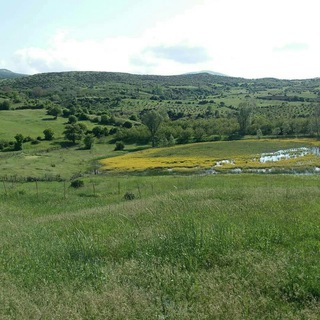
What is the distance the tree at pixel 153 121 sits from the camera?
343 feet

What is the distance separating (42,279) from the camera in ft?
25.5

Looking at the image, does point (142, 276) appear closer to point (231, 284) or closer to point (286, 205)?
point (231, 284)

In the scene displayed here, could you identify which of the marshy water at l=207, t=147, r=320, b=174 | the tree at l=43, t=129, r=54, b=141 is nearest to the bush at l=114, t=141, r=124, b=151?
the tree at l=43, t=129, r=54, b=141

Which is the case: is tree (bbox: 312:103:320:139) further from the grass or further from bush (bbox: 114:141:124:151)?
bush (bbox: 114:141:124:151)

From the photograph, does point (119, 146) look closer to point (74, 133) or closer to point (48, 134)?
point (74, 133)

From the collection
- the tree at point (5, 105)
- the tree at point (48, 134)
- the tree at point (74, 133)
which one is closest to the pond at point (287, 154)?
the tree at point (74, 133)

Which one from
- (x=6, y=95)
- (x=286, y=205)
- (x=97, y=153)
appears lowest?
(x=97, y=153)

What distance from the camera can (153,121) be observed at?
105125mm

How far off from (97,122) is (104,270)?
4961 inches

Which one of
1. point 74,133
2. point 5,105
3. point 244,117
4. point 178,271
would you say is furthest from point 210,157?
point 5,105

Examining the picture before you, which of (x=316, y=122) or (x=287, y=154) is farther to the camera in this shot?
(x=316, y=122)

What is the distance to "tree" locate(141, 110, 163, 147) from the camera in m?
105

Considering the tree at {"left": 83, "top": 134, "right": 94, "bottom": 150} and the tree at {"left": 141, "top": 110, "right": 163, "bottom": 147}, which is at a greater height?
the tree at {"left": 141, "top": 110, "right": 163, "bottom": 147}

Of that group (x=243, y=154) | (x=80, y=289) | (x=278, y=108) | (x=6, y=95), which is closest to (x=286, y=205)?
(x=80, y=289)
